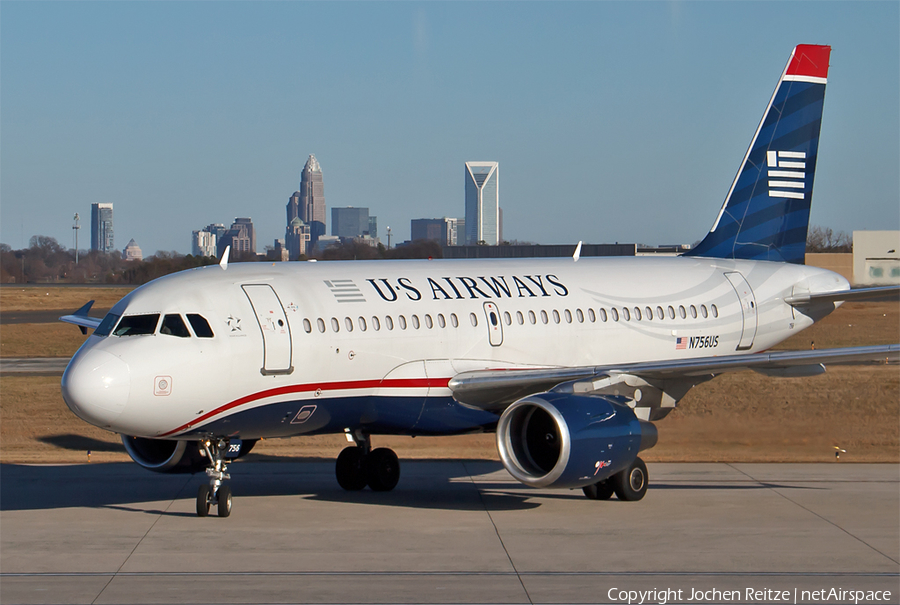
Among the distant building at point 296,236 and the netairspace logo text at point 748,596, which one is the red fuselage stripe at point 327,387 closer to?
the netairspace logo text at point 748,596

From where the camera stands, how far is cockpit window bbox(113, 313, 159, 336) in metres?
14.7

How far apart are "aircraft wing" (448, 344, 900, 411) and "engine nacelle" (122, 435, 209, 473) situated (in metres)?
4.41

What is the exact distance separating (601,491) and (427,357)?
3.92 metres

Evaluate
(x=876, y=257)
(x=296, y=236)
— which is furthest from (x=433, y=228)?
(x=876, y=257)

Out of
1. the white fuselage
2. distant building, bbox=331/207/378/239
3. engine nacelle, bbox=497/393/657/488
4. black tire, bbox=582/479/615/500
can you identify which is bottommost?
black tire, bbox=582/479/615/500

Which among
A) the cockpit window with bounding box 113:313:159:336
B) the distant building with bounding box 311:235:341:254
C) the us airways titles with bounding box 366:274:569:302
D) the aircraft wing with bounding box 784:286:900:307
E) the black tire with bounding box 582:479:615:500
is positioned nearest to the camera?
the cockpit window with bounding box 113:313:159:336

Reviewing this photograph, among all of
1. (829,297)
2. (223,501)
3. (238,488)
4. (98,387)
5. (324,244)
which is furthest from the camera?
(324,244)

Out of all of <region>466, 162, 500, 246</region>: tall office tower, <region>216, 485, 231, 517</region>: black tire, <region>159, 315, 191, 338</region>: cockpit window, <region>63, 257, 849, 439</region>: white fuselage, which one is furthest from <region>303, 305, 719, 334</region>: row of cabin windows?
<region>466, 162, 500, 246</region>: tall office tower

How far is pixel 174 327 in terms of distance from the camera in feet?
48.6

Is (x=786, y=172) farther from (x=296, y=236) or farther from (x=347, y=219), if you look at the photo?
(x=347, y=219)

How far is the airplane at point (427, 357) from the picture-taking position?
14773mm

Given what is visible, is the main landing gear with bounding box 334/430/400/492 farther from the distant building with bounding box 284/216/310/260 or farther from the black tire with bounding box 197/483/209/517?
the distant building with bounding box 284/216/310/260

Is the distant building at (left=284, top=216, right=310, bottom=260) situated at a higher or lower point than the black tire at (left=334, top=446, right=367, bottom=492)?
higher

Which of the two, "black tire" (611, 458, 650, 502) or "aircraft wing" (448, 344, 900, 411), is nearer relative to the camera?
"aircraft wing" (448, 344, 900, 411)
